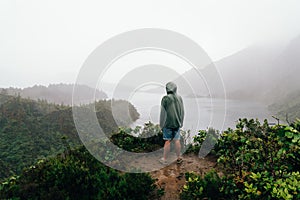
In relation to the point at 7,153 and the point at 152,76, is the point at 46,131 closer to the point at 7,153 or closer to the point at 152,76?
the point at 7,153

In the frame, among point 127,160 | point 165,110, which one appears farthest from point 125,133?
point 165,110

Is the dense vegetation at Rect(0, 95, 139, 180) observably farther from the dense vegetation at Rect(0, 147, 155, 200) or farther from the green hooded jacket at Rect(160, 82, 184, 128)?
the dense vegetation at Rect(0, 147, 155, 200)

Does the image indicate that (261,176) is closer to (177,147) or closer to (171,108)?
(171,108)

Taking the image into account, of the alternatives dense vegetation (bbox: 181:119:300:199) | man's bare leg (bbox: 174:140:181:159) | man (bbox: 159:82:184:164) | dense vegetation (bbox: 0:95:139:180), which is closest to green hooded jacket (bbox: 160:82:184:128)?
man (bbox: 159:82:184:164)

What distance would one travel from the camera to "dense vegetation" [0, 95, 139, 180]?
34.9 feet

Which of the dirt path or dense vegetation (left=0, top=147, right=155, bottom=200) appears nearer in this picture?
dense vegetation (left=0, top=147, right=155, bottom=200)

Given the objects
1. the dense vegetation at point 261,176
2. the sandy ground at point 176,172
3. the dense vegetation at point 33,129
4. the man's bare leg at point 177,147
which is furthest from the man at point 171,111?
the dense vegetation at point 33,129

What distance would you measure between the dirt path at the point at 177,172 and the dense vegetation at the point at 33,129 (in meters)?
2.58

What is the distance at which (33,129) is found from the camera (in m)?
13.9

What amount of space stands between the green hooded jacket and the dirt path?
1117 millimetres

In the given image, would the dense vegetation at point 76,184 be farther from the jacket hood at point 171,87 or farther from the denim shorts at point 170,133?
the jacket hood at point 171,87

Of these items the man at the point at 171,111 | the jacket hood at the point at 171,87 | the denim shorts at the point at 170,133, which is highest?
the jacket hood at the point at 171,87

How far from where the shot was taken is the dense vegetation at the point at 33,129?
10.6 metres

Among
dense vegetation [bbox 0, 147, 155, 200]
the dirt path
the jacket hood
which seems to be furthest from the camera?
the jacket hood
